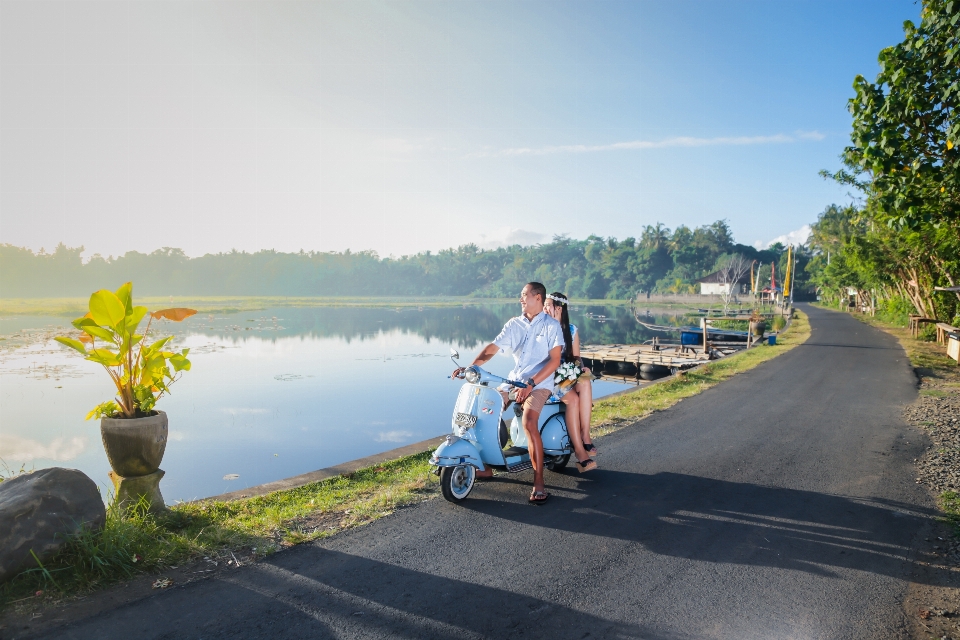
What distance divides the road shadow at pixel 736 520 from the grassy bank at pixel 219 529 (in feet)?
3.01

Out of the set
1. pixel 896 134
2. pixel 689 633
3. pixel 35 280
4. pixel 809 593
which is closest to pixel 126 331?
pixel 689 633

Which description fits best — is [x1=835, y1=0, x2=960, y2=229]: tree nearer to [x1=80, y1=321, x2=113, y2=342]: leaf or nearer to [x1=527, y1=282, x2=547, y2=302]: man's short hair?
[x1=527, y1=282, x2=547, y2=302]: man's short hair

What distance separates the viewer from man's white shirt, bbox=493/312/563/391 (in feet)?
16.2

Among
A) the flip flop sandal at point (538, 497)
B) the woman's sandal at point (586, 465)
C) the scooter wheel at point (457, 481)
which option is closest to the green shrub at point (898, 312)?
the woman's sandal at point (586, 465)

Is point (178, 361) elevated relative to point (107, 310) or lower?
lower

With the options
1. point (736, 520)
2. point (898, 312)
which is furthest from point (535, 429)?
point (898, 312)

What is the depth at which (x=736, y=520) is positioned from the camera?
4.56 meters

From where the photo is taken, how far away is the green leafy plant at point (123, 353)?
420 centimetres

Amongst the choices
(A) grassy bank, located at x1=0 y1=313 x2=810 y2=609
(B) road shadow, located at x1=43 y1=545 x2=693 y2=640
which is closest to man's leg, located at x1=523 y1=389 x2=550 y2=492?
(A) grassy bank, located at x1=0 y1=313 x2=810 y2=609

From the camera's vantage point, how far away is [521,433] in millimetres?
5395

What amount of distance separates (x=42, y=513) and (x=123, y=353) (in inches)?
49.7

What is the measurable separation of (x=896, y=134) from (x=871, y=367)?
8.81 metres

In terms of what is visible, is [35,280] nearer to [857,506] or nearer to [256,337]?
[256,337]

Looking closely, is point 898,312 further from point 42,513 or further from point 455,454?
point 42,513
